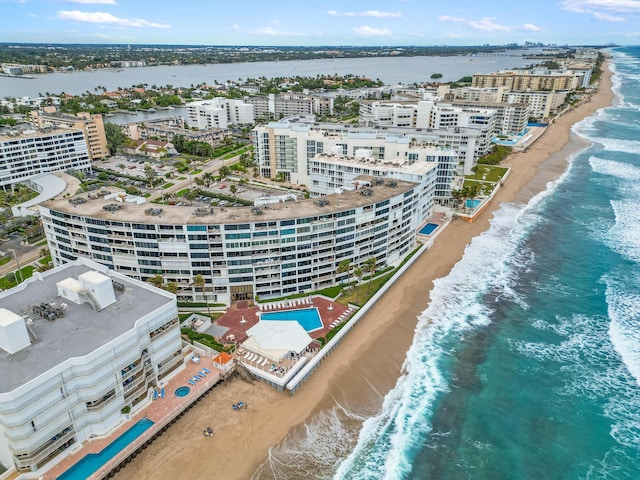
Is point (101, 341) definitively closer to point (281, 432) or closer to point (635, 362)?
point (281, 432)

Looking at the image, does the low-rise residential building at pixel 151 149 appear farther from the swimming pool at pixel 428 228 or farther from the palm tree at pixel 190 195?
the swimming pool at pixel 428 228

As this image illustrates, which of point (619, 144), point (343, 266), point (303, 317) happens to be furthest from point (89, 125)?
point (619, 144)

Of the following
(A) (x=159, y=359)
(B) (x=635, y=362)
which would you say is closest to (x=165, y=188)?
(A) (x=159, y=359)

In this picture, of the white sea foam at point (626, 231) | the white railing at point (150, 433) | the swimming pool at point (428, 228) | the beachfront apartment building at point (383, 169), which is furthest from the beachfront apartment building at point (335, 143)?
the white railing at point (150, 433)

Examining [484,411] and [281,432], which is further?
[484,411]

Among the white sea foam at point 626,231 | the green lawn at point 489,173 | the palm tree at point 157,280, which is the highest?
the palm tree at point 157,280
